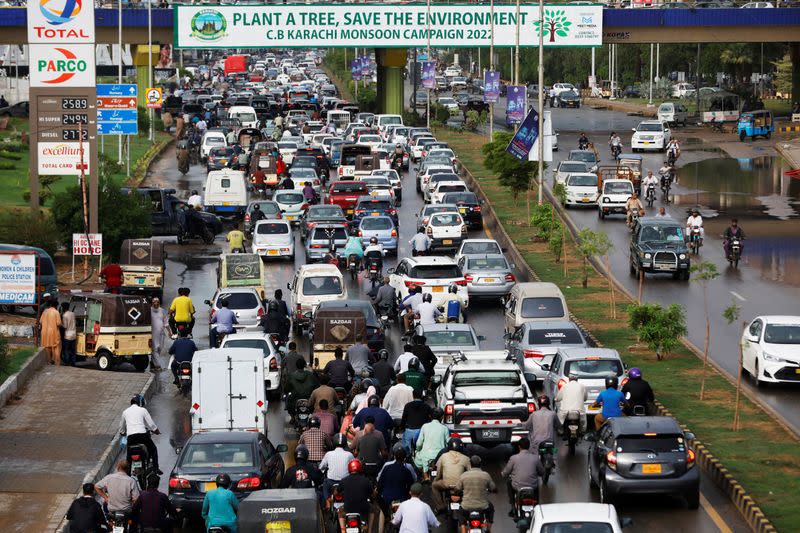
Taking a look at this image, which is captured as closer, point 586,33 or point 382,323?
point 382,323

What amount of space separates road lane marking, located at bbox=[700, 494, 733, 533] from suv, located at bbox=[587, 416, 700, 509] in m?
0.36

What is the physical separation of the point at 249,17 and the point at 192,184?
21.1 m

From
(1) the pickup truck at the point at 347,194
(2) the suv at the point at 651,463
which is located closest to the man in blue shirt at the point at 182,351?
(2) the suv at the point at 651,463

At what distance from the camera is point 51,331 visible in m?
32.0

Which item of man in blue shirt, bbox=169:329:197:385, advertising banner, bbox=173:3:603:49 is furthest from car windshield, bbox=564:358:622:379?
advertising banner, bbox=173:3:603:49

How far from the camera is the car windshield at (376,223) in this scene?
47.3 metres

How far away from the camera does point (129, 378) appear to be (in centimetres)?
3128

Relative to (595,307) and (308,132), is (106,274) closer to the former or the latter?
(595,307)

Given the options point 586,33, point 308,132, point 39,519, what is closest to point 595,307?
point 39,519

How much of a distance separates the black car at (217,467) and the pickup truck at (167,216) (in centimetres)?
3258

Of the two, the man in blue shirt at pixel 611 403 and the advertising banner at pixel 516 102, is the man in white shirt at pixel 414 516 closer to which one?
the man in blue shirt at pixel 611 403

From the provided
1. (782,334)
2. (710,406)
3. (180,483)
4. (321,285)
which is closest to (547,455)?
(180,483)

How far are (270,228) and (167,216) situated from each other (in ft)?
23.3

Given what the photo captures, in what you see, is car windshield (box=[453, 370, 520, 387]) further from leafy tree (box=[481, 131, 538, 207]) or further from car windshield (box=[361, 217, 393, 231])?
leafy tree (box=[481, 131, 538, 207])
